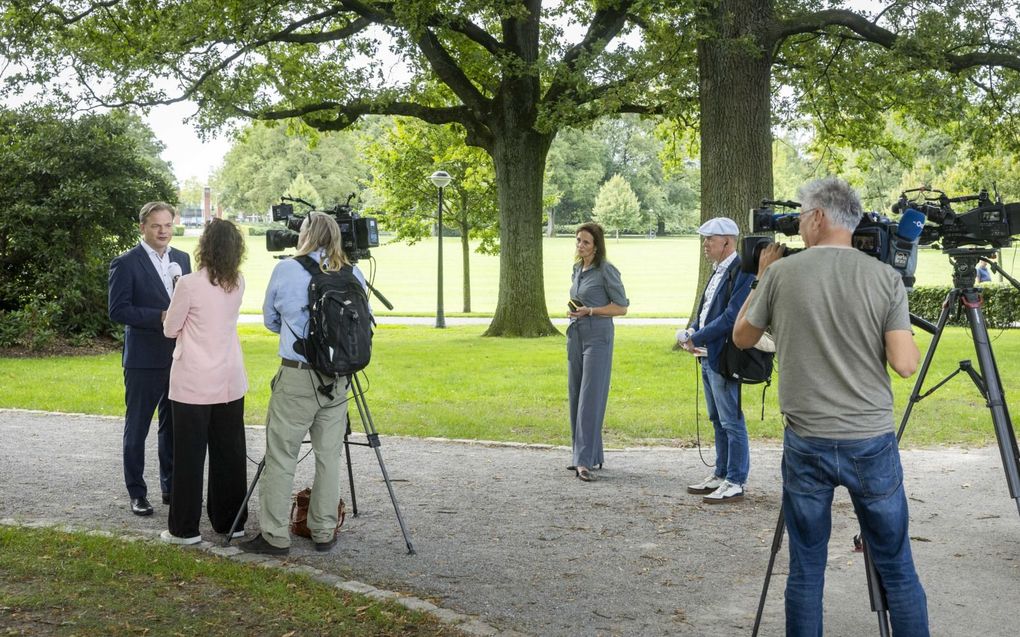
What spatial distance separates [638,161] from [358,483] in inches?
3472

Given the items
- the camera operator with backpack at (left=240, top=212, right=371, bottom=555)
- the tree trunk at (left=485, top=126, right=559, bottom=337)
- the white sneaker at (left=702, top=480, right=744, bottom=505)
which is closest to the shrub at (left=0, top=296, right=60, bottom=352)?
the tree trunk at (left=485, top=126, right=559, bottom=337)

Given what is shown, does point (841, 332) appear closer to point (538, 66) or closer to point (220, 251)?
point (220, 251)

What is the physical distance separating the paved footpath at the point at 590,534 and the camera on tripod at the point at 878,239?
1743mm

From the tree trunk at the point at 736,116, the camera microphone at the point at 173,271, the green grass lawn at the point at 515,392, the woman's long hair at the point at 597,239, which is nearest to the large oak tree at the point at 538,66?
the tree trunk at the point at 736,116

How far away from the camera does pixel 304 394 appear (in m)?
6.15

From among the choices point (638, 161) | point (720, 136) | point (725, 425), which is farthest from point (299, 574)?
point (638, 161)

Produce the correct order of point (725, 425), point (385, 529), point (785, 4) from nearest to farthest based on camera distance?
point (385, 529)
point (725, 425)
point (785, 4)

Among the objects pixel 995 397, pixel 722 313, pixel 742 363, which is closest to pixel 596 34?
pixel 722 313

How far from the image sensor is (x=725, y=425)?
7508mm

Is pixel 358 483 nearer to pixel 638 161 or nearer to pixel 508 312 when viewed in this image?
pixel 508 312

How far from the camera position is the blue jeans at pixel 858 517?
395 cm

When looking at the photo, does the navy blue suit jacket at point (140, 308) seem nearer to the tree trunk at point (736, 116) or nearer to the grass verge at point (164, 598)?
the grass verge at point (164, 598)

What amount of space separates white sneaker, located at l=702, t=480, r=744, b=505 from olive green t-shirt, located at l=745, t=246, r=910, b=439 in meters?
3.57

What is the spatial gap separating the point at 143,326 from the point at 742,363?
395 centimetres
